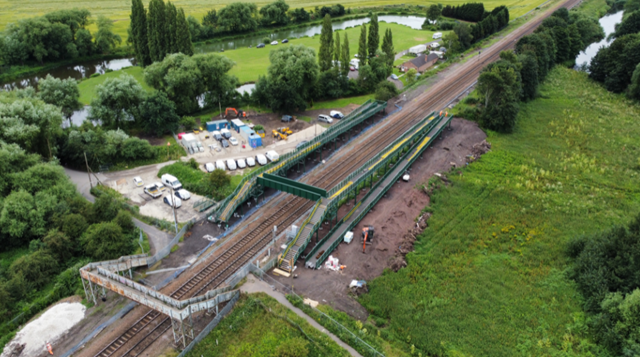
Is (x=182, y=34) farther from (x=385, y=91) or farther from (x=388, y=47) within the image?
(x=388, y=47)

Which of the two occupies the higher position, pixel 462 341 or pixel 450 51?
pixel 450 51

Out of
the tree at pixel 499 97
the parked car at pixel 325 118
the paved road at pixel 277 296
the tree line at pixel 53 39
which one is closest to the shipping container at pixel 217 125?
the parked car at pixel 325 118

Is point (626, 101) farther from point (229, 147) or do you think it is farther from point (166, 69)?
→ point (166, 69)

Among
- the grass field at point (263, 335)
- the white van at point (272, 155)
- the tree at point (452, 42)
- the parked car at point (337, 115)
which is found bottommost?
the grass field at point (263, 335)

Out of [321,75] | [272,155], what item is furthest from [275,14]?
[272,155]

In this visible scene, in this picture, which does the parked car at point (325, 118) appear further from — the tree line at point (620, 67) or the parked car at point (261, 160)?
the tree line at point (620, 67)

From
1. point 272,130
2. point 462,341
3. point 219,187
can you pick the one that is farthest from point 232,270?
point 272,130
